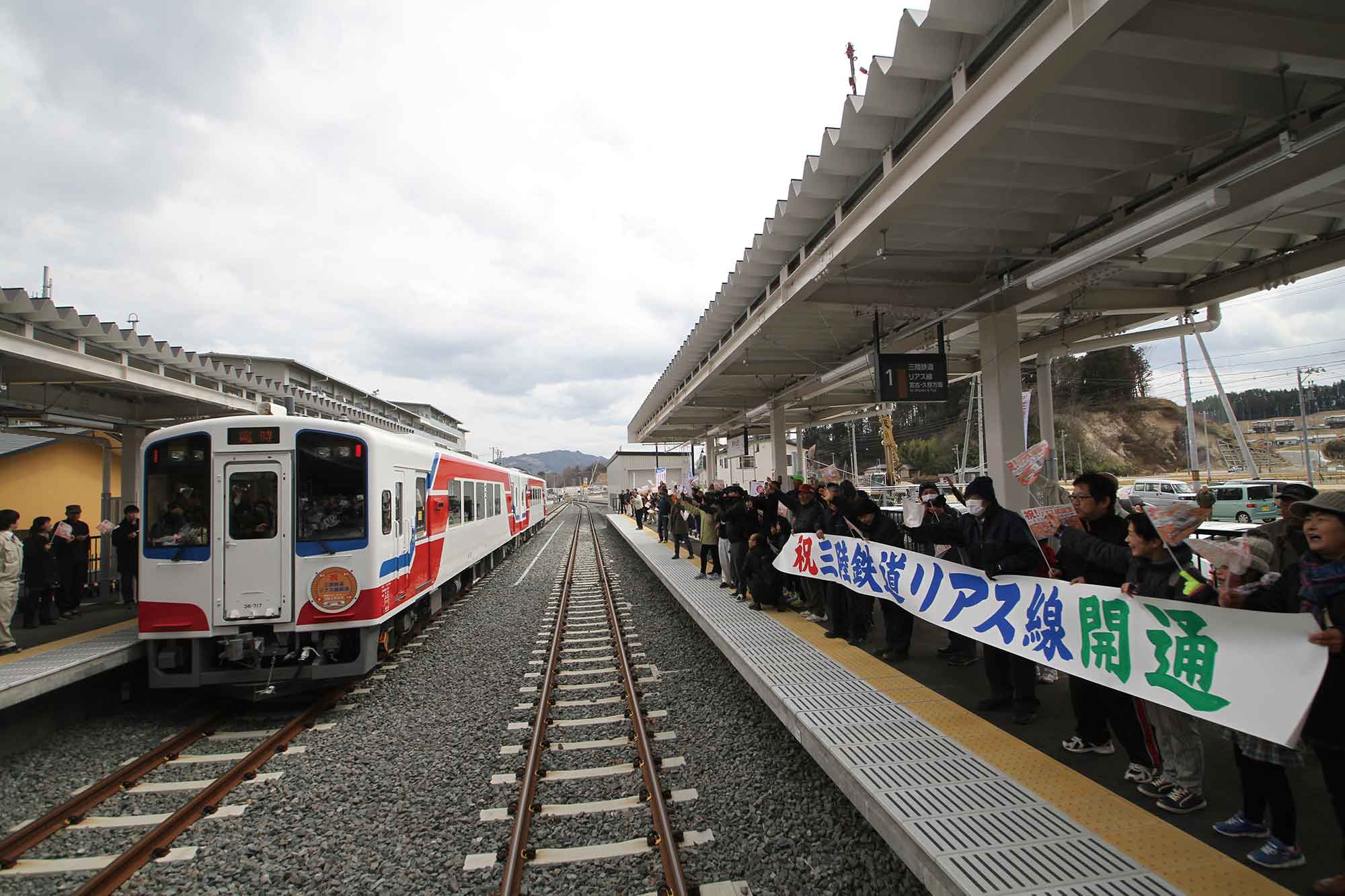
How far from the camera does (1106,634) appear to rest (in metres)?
3.51

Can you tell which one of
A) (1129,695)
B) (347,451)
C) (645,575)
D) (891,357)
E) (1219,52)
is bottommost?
(645,575)

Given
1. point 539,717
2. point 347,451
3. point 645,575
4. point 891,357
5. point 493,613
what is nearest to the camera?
point 539,717

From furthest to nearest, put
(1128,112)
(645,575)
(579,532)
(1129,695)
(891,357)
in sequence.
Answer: (579,532) → (645,575) → (891,357) → (1128,112) → (1129,695)

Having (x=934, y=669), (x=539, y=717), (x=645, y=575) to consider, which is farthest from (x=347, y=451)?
(x=645, y=575)

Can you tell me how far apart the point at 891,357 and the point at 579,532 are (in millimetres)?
21766

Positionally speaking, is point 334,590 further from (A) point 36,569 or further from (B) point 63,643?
(A) point 36,569

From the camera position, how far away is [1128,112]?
4.78 metres

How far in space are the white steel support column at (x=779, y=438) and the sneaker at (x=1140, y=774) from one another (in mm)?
13633

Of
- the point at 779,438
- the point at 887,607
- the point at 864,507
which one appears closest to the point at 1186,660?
the point at 887,607

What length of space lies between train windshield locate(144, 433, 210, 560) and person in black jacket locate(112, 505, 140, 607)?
8.14 feet

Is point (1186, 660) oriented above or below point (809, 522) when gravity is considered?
below

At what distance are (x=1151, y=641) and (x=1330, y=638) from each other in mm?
835

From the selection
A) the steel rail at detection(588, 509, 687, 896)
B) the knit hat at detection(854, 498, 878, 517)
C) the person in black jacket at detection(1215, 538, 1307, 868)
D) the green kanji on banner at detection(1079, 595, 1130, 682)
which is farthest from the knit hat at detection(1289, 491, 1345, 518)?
the knit hat at detection(854, 498, 878, 517)

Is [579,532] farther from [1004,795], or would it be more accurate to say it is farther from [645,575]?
[1004,795]
